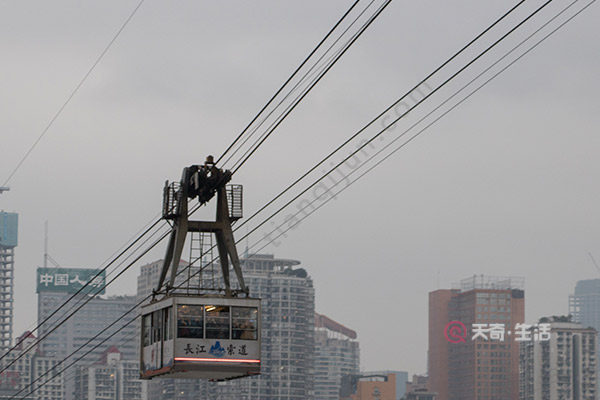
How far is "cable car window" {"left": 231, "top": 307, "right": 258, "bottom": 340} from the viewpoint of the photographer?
43.6m

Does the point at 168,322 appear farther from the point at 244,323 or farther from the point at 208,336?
the point at 244,323

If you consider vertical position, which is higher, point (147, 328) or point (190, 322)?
point (190, 322)

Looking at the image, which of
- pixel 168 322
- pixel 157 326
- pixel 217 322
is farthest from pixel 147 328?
pixel 217 322

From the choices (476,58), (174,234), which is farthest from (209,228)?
(476,58)

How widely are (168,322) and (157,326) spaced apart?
1.40 metres

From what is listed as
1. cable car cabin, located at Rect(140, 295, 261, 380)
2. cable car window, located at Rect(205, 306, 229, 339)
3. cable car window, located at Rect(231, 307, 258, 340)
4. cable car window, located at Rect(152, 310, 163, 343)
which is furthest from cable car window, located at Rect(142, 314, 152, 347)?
cable car window, located at Rect(231, 307, 258, 340)

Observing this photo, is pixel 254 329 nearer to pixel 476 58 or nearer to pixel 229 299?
pixel 229 299

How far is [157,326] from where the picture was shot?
44812 mm

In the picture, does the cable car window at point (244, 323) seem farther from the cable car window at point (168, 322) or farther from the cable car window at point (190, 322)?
the cable car window at point (168, 322)

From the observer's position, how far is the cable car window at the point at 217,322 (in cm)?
4325

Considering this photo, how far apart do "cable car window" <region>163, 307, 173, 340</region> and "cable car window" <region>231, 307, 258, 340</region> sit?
1.98 m

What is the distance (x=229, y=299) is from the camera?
4362 cm

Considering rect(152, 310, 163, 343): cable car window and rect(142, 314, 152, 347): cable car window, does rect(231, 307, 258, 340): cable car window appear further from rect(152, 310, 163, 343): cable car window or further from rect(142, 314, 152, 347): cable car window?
rect(142, 314, 152, 347): cable car window

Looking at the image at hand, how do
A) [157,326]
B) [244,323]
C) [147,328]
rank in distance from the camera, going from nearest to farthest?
[244,323]
[157,326]
[147,328]
